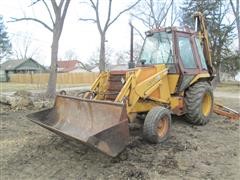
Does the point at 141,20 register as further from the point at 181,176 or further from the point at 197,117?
the point at 181,176

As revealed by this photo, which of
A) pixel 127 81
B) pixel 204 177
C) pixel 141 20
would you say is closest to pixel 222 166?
pixel 204 177

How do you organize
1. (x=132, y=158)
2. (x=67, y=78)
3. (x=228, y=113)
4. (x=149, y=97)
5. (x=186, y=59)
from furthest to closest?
(x=67, y=78), (x=228, y=113), (x=186, y=59), (x=149, y=97), (x=132, y=158)

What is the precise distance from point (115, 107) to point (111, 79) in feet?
5.94

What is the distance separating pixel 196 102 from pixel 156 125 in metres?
2.05

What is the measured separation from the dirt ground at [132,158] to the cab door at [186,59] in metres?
1.17

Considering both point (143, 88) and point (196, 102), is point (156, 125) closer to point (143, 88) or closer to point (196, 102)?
point (143, 88)

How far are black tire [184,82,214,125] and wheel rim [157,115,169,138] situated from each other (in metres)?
1.50

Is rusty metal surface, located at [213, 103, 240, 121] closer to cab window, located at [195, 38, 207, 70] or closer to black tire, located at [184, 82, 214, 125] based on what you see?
black tire, located at [184, 82, 214, 125]

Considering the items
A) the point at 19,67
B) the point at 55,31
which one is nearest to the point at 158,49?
the point at 55,31

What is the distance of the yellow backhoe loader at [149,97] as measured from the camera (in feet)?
20.0

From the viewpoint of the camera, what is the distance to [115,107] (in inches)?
238

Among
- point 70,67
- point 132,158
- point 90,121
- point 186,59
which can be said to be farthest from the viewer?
point 70,67

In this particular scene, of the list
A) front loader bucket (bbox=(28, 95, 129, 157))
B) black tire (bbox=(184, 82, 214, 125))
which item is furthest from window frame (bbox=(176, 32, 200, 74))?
front loader bucket (bbox=(28, 95, 129, 157))

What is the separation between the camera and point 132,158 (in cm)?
600
